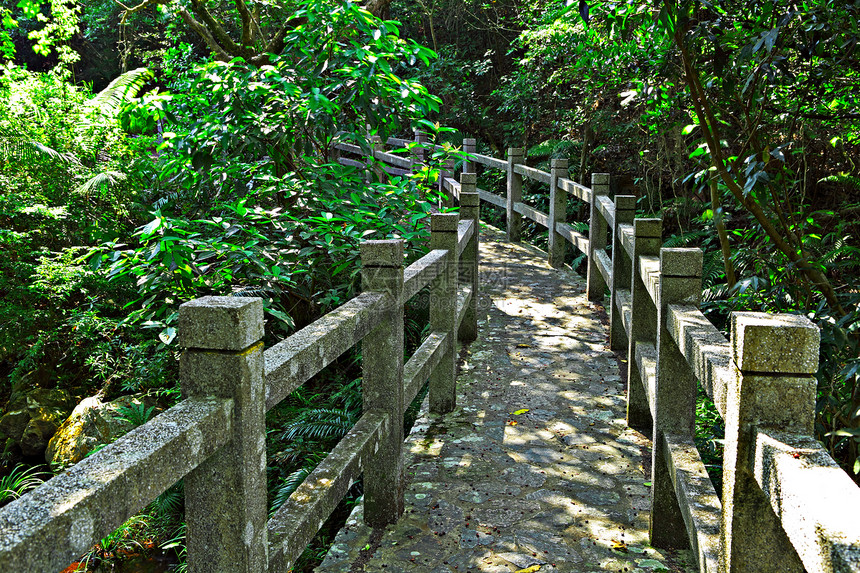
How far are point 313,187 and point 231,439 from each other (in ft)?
12.7

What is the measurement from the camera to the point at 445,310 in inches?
176

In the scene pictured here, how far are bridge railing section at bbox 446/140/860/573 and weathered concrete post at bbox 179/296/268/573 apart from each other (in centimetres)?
114

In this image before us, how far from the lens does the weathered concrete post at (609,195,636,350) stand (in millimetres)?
5059

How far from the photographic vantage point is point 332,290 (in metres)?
5.04

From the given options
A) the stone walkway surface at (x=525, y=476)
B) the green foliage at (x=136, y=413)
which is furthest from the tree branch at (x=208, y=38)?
the stone walkway surface at (x=525, y=476)

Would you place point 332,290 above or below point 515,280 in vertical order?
above

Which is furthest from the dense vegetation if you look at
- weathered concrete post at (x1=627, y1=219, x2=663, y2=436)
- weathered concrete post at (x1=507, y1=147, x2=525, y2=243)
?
weathered concrete post at (x1=507, y1=147, x2=525, y2=243)

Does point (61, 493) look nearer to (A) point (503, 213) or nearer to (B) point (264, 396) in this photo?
(B) point (264, 396)

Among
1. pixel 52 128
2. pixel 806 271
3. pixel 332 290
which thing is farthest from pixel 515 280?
pixel 52 128

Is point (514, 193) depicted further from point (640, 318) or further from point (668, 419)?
point (668, 419)

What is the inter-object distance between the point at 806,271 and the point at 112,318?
6.17 meters

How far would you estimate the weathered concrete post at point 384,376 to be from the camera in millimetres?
2986

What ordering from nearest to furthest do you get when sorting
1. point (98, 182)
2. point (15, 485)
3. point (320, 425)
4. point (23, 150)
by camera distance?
1. point (320, 425)
2. point (15, 485)
3. point (98, 182)
4. point (23, 150)

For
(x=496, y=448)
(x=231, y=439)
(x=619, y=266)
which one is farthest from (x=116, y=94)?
(x=231, y=439)
